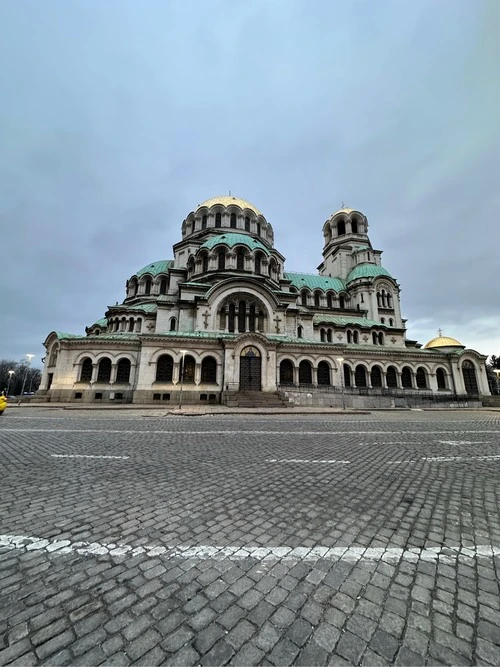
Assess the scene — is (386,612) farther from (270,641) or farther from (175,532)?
(175,532)

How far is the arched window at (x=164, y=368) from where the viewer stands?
28.9m

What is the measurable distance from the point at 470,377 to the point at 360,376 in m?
15.1

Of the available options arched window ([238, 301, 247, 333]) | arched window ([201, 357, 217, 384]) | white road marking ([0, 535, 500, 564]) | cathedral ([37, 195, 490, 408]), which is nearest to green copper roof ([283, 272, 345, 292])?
cathedral ([37, 195, 490, 408])

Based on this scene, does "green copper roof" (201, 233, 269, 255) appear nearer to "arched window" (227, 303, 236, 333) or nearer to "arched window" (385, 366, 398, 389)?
"arched window" (227, 303, 236, 333)

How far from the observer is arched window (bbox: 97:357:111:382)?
95.7ft

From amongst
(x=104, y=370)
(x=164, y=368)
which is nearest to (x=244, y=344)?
(x=164, y=368)

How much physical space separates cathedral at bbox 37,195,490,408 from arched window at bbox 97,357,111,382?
0.33 feet

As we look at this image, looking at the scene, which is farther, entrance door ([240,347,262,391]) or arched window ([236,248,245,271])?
arched window ([236,248,245,271])

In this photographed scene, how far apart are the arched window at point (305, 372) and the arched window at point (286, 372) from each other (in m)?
1.17

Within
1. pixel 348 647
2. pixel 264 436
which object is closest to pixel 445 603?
pixel 348 647

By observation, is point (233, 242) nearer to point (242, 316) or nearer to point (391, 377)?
point (242, 316)

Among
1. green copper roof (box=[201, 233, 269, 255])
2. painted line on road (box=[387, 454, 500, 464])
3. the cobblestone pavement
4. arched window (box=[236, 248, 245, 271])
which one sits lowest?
the cobblestone pavement

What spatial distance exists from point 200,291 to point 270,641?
3401cm

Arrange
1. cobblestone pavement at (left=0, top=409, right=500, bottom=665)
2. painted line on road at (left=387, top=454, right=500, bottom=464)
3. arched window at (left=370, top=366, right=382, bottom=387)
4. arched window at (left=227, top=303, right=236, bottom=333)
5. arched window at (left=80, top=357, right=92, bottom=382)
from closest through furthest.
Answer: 1. cobblestone pavement at (left=0, top=409, right=500, bottom=665)
2. painted line on road at (left=387, top=454, right=500, bottom=464)
3. arched window at (left=80, top=357, right=92, bottom=382)
4. arched window at (left=227, top=303, right=236, bottom=333)
5. arched window at (left=370, top=366, right=382, bottom=387)
